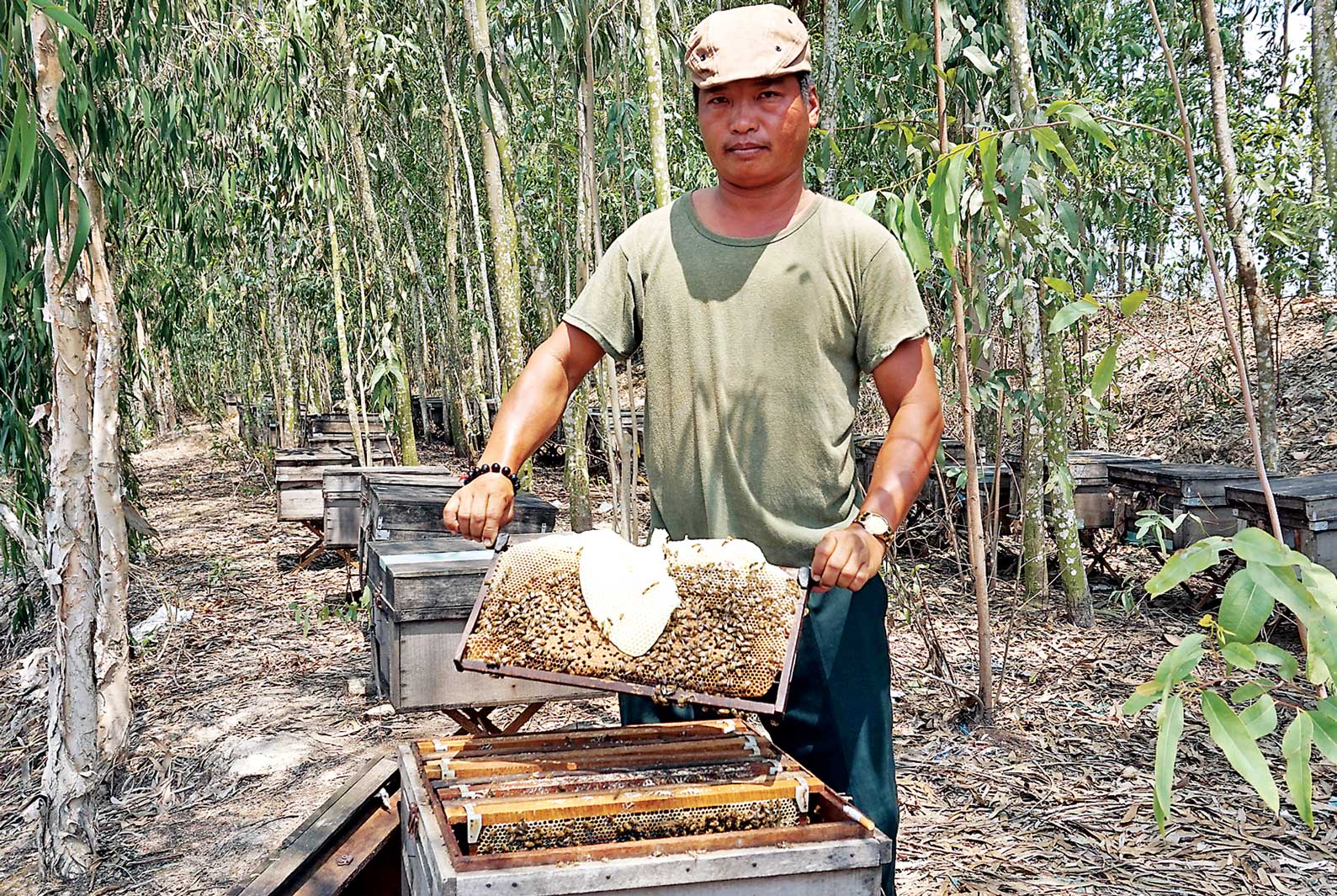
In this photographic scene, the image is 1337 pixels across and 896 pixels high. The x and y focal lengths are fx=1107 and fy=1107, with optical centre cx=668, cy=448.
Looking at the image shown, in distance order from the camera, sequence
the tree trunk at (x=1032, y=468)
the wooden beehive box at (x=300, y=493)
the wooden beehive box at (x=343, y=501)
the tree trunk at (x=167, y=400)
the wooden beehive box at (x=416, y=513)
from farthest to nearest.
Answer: the tree trunk at (x=167, y=400)
the wooden beehive box at (x=300, y=493)
the wooden beehive box at (x=343, y=501)
the tree trunk at (x=1032, y=468)
the wooden beehive box at (x=416, y=513)

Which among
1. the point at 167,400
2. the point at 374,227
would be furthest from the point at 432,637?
the point at 167,400

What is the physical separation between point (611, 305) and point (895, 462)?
0.61 metres

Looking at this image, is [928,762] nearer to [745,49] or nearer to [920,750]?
[920,750]

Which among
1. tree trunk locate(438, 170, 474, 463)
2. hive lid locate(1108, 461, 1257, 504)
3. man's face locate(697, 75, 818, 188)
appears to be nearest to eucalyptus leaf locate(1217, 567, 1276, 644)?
man's face locate(697, 75, 818, 188)

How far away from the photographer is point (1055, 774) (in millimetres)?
4129

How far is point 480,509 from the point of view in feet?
5.89

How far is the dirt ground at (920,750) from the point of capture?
348cm

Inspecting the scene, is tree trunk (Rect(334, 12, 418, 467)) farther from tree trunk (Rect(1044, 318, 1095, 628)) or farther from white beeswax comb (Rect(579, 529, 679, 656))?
white beeswax comb (Rect(579, 529, 679, 656))

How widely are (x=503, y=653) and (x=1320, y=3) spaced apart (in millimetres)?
8491

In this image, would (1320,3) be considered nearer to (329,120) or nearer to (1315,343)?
(1315,343)

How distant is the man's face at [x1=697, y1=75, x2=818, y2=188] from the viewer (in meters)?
1.91

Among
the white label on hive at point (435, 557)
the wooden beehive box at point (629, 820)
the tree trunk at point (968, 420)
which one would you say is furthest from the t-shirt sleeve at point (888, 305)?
the white label on hive at point (435, 557)

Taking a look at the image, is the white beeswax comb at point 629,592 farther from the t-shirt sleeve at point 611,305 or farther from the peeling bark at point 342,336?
the peeling bark at point 342,336

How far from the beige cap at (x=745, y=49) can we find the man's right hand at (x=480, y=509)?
0.78m
